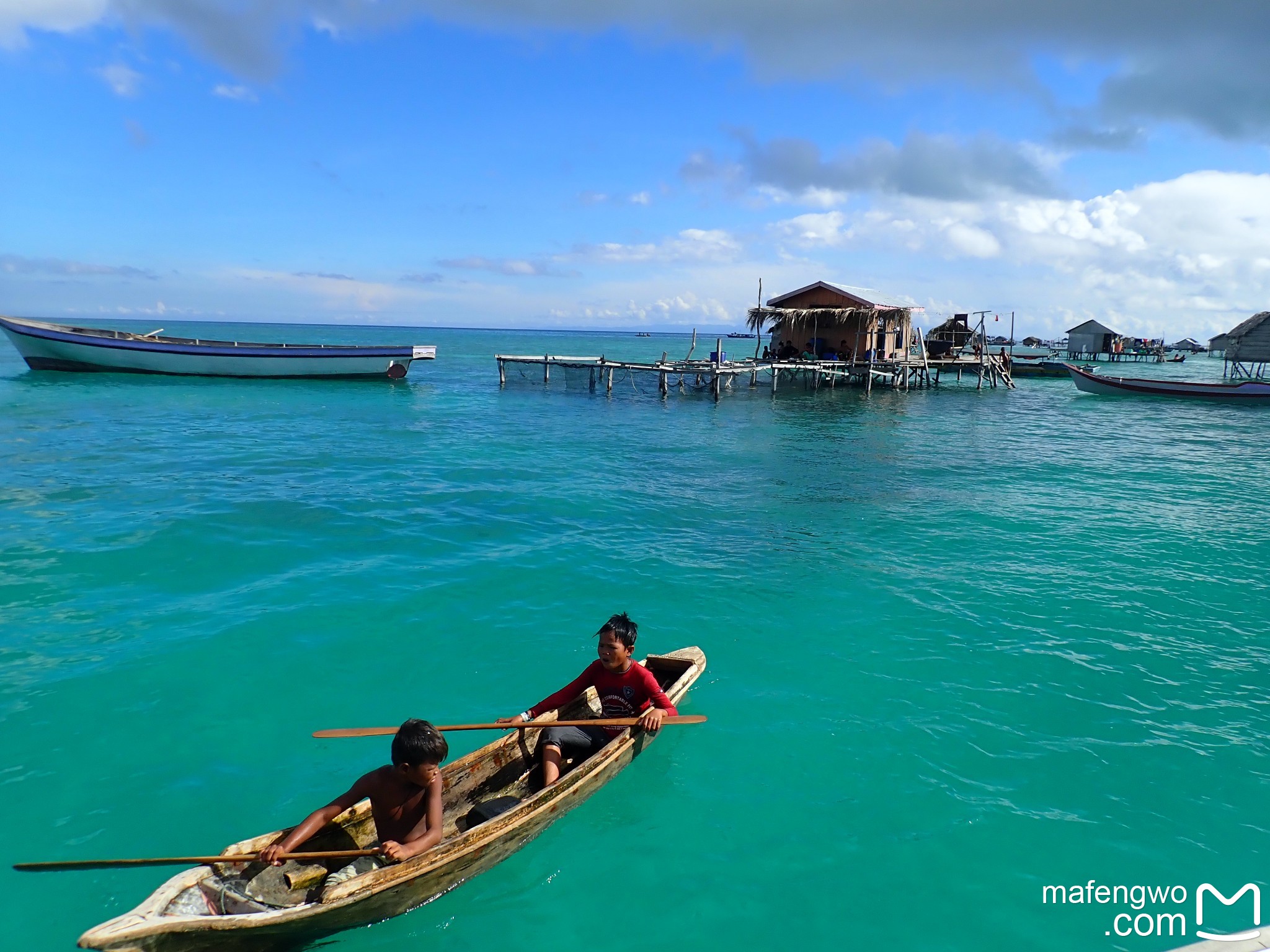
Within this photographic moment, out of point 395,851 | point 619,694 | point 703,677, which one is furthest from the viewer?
point 703,677

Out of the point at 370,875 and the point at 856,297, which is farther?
the point at 856,297

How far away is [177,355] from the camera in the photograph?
3919 cm

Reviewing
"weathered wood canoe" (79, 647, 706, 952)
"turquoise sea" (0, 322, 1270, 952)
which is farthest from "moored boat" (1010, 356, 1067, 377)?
"weathered wood canoe" (79, 647, 706, 952)

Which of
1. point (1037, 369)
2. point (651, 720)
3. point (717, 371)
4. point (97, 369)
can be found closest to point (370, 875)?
point (651, 720)

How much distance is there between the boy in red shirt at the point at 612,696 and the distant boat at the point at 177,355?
38.6 meters

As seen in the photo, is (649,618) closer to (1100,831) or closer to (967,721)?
(967,721)

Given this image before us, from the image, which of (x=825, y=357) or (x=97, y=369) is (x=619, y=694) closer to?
(x=825, y=357)

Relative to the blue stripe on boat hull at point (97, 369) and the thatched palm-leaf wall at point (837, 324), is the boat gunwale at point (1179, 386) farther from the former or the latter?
the blue stripe on boat hull at point (97, 369)

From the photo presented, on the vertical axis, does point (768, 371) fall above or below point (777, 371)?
above

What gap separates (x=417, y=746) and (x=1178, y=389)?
49.2 m

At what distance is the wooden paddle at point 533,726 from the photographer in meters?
5.82

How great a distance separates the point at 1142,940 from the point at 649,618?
19.9 feet

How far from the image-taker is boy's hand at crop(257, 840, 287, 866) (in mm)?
4496

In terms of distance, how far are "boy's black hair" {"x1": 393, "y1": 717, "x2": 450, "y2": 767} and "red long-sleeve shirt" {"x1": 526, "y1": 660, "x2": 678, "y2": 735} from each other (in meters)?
1.74
